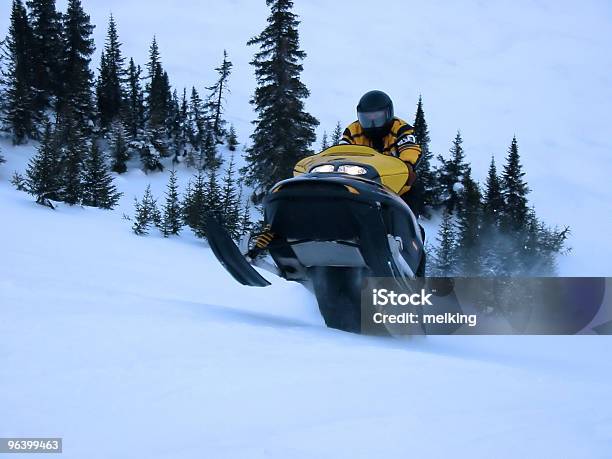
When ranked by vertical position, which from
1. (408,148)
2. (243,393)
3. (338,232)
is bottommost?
(243,393)

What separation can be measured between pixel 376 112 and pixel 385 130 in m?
0.22

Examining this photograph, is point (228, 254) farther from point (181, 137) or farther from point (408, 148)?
point (181, 137)

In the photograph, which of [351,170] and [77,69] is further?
[77,69]

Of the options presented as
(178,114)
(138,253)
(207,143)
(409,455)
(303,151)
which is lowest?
(409,455)

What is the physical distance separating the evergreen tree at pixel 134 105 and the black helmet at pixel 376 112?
97.3 ft

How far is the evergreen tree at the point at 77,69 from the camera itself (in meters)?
34.2

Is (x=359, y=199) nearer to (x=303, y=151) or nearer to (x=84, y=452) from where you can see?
(x=84, y=452)

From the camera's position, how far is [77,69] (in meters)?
36.1

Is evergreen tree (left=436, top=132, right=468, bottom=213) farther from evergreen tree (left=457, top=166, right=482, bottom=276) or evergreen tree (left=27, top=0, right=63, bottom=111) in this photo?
evergreen tree (left=27, top=0, right=63, bottom=111)

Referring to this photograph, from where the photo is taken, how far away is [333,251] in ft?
14.8

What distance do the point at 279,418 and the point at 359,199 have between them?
8.38 ft

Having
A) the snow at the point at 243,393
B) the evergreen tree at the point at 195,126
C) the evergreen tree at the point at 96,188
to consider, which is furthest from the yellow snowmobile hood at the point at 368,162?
the evergreen tree at the point at 195,126

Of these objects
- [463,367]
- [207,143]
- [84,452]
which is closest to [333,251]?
[463,367]

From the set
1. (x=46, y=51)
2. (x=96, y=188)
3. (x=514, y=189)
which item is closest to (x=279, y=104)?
(x=96, y=188)
